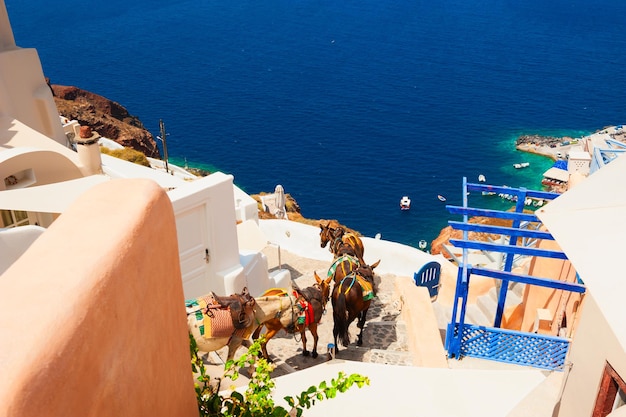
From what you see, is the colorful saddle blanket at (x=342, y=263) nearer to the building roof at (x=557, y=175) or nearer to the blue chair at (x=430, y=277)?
the blue chair at (x=430, y=277)

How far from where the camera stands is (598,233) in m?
5.14

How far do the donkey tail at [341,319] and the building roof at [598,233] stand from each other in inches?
229

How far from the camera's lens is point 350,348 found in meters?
11.8

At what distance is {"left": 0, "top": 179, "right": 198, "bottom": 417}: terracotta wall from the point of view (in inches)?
90.3

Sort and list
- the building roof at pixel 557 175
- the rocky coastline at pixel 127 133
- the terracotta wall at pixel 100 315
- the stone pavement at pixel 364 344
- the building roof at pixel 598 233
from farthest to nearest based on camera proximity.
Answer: the building roof at pixel 557 175 → the rocky coastline at pixel 127 133 → the stone pavement at pixel 364 344 → the building roof at pixel 598 233 → the terracotta wall at pixel 100 315

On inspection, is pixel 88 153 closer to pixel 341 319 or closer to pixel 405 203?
pixel 341 319

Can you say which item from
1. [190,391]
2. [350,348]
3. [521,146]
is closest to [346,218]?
[521,146]

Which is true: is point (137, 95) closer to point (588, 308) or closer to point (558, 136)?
point (558, 136)

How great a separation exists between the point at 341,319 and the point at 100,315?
875cm

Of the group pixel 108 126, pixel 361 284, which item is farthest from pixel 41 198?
pixel 108 126

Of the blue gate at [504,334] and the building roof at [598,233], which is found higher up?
the building roof at [598,233]

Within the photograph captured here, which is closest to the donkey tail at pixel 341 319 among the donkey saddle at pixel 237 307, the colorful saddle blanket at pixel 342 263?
the colorful saddle blanket at pixel 342 263

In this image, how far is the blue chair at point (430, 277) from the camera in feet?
51.5

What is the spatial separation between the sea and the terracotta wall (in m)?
49.1
